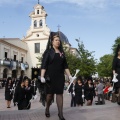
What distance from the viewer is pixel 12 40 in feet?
212

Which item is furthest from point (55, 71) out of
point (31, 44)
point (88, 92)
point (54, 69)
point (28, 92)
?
point (31, 44)

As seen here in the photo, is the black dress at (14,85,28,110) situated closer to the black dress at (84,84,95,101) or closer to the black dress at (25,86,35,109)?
the black dress at (25,86,35,109)

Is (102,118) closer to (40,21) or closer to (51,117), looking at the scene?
(51,117)

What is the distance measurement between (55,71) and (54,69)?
5 cm

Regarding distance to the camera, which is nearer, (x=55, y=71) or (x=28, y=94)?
(x=55, y=71)

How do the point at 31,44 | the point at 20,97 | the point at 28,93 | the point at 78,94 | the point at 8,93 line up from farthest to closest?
the point at 31,44 < the point at 8,93 < the point at 78,94 < the point at 28,93 < the point at 20,97

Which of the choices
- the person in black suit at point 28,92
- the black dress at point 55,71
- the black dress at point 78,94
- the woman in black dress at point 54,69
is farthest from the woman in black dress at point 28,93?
the black dress at point 55,71

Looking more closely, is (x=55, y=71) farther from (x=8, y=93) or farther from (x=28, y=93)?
(x=8, y=93)

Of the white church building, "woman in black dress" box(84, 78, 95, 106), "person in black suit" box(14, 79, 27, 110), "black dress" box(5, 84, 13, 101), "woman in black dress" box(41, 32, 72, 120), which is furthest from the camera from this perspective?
the white church building

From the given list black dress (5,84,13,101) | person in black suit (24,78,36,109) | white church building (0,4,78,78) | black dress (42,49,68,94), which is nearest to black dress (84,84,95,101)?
black dress (5,84,13,101)

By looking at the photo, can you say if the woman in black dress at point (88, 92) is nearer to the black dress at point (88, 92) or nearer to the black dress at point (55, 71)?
the black dress at point (88, 92)

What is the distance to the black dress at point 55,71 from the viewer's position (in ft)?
19.9

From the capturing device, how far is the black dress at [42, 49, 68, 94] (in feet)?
19.9

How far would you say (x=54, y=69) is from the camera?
6.11 m
